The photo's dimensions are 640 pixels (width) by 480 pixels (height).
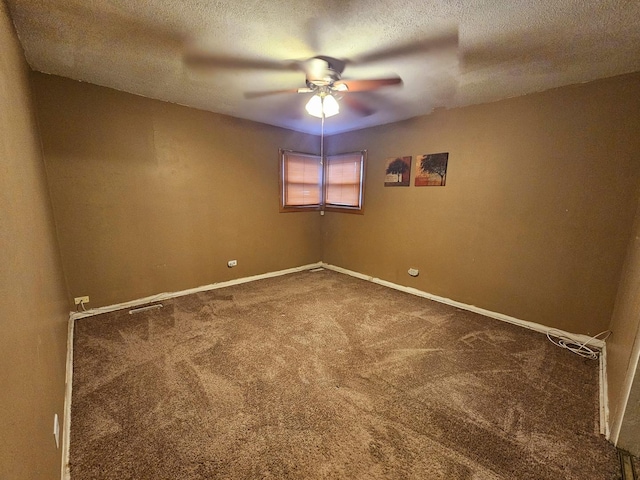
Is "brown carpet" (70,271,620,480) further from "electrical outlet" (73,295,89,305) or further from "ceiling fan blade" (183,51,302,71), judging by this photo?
"ceiling fan blade" (183,51,302,71)

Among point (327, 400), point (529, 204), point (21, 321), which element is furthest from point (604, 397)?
A: point (21, 321)

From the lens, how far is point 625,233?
226 cm

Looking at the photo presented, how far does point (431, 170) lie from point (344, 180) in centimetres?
Result: 155

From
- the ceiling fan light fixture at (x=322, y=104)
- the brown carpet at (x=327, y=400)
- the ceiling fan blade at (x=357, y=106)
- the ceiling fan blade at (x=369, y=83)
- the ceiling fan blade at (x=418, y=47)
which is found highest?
the ceiling fan blade at (x=418, y=47)

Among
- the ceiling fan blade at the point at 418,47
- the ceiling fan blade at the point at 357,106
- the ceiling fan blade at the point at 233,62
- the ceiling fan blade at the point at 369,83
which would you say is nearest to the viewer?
the ceiling fan blade at the point at 418,47

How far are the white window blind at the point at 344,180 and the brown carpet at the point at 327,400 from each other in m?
2.20

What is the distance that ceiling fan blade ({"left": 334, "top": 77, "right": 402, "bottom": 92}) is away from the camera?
2.30 m

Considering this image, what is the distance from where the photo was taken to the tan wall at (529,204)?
2.30m

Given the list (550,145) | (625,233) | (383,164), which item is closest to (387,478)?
(625,233)

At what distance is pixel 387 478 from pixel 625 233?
110 inches

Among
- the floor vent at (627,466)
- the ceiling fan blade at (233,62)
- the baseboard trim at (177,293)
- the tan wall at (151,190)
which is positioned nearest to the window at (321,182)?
the tan wall at (151,190)

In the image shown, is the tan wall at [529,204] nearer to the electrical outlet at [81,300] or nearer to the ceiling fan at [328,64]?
the ceiling fan at [328,64]

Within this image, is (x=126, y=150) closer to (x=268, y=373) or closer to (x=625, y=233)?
(x=268, y=373)

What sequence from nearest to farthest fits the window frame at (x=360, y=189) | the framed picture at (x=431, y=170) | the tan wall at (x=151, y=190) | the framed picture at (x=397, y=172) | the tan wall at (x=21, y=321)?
the tan wall at (x=21, y=321) < the tan wall at (x=151, y=190) < the framed picture at (x=431, y=170) < the framed picture at (x=397, y=172) < the window frame at (x=360, y=189)
